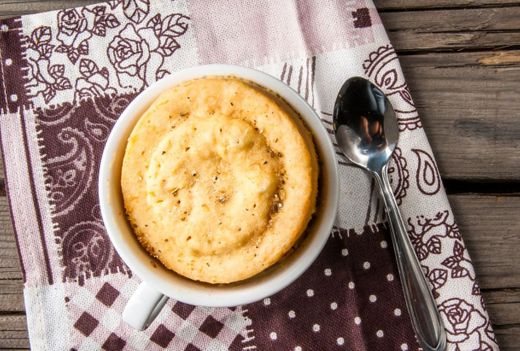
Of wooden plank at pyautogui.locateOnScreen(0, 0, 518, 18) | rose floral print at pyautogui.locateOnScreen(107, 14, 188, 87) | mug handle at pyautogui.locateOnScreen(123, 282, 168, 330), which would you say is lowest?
mug handle at pyautogui.locateOnScreen(123, 282, 168, 330)

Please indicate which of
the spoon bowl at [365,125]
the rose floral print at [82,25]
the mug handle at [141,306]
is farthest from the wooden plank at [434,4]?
the mug handle at [141,306]

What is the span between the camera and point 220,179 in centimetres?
74

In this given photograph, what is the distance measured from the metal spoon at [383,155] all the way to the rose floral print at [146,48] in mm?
261

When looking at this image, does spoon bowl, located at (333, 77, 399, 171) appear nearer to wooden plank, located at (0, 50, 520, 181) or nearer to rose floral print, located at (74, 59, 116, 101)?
wooden plank, located at (0, 50, 520, 181)

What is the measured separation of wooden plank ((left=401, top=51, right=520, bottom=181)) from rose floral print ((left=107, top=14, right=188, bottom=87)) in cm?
35

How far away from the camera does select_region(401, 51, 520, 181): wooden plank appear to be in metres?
0.96

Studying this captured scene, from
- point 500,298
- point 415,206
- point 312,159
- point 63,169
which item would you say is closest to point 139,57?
point 63,169

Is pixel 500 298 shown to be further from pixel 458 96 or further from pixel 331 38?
pixel 331 38

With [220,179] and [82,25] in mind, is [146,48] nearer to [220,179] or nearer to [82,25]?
[82,25]

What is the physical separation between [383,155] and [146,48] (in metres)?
0.38

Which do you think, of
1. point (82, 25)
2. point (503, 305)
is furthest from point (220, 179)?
point (503, 305)

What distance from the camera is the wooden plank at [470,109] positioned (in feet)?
3.16

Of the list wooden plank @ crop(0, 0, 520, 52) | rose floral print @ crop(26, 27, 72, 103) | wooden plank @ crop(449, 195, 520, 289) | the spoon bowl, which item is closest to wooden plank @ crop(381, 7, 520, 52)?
wooden plank @ crop(0, 0, 520, 52)

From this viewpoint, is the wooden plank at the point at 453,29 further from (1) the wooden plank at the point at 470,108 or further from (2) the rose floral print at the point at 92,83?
(2) the rose floral print at the point at 92,83
